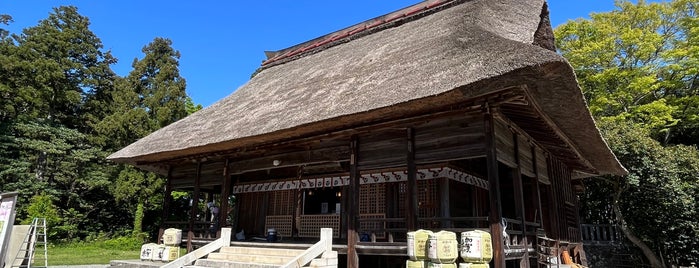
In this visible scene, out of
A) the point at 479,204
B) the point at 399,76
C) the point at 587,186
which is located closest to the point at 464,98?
the point at 399,76

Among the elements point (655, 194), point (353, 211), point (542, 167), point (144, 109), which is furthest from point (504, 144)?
point (144, 109)

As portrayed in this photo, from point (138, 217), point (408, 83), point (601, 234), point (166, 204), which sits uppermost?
point (408, 83)

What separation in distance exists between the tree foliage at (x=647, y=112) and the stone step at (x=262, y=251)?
41.3ft

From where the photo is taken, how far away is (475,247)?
5.75 m

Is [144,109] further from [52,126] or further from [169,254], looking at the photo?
[169,254]

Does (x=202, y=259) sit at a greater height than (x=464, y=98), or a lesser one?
lesser

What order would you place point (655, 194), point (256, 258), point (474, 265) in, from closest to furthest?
point (474, 265)
point (256, 258)
point (655, 194)

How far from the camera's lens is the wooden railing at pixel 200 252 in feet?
24.8

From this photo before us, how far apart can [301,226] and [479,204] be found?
468 cm

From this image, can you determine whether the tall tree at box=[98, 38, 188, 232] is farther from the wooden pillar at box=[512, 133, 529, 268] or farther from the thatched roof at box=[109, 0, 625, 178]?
the wooden pillar at box=[512, 133, 529, 268]

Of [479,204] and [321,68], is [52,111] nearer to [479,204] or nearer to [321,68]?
[321,68]

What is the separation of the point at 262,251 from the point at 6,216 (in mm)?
4729

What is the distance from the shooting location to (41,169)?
68.1ft

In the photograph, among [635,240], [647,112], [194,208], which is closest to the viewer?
[194,208]
